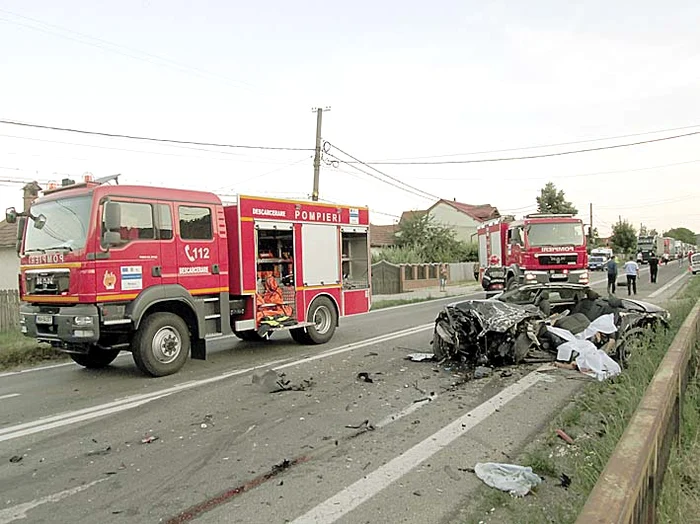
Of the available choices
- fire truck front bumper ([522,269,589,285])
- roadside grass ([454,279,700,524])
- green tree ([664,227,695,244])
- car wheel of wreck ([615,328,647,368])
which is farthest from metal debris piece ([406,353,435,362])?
green tree ([664,227,695,244])

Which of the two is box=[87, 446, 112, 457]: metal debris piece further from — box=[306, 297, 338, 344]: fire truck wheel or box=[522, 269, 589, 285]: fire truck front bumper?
box=[522, 269, 589, 285]: fire truck front bumper

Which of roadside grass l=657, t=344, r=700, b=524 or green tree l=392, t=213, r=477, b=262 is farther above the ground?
green tree l=392, t=213, r=477, b=262

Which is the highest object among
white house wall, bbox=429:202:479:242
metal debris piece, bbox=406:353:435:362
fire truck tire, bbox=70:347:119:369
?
white house wall, bbox=429:202:479:242

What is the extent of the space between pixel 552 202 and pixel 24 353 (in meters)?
57.1

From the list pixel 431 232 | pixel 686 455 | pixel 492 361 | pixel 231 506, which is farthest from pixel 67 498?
pixel 431 232

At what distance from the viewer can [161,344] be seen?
819 cm

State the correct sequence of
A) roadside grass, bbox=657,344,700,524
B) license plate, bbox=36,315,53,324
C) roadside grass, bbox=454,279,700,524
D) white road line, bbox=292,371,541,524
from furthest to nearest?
1. license plate, bbox=36,315,53,324
2. white road line, bbox=292,371,541,524
3. roadside grass, bbox=454,279,700,524
4. roadside grass, bbox=657,344,700,524

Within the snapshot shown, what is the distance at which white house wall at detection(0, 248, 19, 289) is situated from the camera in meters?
22.4

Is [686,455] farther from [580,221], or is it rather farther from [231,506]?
[580,221]

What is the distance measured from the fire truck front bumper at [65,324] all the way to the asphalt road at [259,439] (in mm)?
664

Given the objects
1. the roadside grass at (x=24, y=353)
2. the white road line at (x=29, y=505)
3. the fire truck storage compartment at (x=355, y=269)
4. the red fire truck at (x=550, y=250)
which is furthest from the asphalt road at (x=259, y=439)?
the red fire truck at (x=550, y=250)

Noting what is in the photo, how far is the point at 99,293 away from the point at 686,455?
6.85 m

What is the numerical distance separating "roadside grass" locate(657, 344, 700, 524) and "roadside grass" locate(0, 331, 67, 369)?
Result: 32.5 feet

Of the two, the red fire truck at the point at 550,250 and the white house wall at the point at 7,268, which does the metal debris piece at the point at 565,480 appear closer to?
the red fire truck at the point at 550,250
